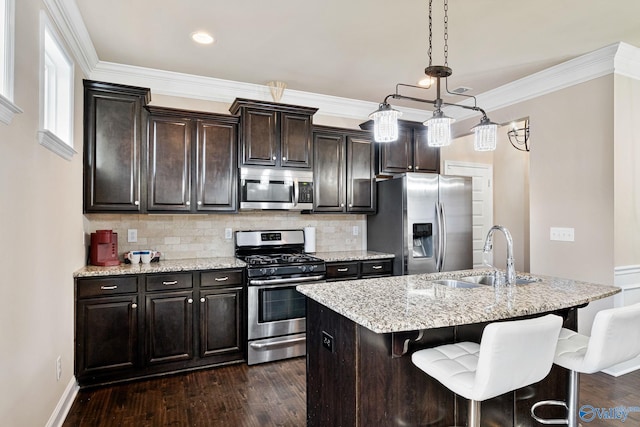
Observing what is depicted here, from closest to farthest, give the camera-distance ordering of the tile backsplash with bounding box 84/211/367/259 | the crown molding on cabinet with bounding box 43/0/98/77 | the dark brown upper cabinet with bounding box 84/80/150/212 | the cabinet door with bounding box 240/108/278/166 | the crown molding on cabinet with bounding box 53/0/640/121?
the crown molding on cabinet with bounding box 43/0/98/77 → the crown molding on cabinet with bounding box 53/0/640/121 → the dark brown upper cabinet with bounding box 84/80/150/212 → the tile backsplash with bounding box 84/211/367/259 → the cabinet door with bounding box 240/108/278/166

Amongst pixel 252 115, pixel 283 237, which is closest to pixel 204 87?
pixel 252 115

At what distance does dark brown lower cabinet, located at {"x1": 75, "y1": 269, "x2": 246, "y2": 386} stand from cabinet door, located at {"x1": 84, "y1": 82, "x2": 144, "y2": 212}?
0.68m

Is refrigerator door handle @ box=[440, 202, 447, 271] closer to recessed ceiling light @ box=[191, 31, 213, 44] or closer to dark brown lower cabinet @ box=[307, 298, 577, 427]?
dark brown lower cabinet @ box=[307, 298, 577, 427]

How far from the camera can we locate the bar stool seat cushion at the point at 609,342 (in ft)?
5.42

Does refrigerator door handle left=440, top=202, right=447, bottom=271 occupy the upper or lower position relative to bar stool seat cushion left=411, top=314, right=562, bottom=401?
upper

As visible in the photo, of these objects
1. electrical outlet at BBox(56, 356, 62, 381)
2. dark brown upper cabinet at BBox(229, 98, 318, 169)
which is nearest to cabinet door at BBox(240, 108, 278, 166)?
dark brown upper cabinet at BBox(229, 98, 318, 169)

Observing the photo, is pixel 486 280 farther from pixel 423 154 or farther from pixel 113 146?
pixel 113 146

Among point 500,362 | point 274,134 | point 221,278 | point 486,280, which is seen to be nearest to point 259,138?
point 274,134

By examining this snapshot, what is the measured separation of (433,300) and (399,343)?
31 centimetres

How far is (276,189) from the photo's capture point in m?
3.75

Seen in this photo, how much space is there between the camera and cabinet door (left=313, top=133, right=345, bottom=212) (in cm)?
406

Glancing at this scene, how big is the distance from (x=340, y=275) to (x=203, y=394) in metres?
1.67

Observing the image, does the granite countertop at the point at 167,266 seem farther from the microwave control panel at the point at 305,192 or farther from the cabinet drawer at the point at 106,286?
the microwave control panel at the point at 305,192

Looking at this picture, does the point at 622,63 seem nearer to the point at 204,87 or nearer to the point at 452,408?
the point at 452,408
